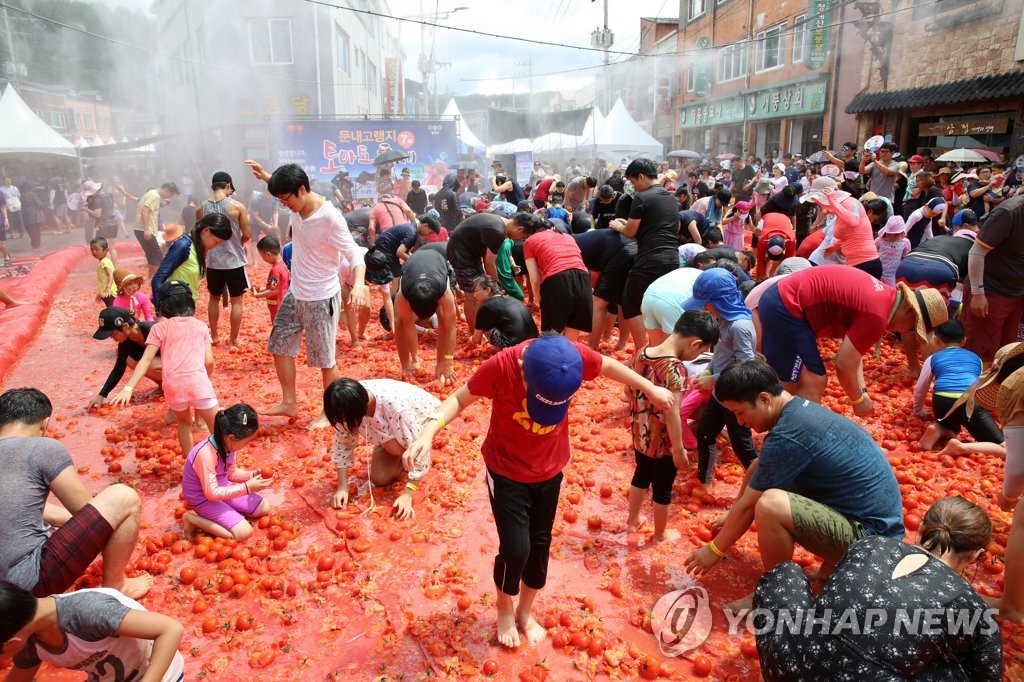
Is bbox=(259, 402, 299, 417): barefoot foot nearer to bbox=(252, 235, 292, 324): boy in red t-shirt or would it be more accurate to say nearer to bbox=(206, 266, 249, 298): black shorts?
bbox=(252, 235, 292, 324): boy in red t-shirt

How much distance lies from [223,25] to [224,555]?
1124 inches

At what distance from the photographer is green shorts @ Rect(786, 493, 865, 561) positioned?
3.26m

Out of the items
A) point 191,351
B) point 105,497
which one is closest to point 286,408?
point 191,351

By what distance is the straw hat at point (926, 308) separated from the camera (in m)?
4.37

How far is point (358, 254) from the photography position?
5.64 metres

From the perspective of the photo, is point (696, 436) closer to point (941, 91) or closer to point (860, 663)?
point (860, 663)

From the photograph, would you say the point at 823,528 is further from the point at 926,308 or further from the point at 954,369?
the point at 954,369

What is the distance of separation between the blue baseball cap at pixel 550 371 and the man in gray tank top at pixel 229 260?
614cm

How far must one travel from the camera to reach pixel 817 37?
23625 mm

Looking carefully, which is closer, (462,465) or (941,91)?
(462,465)

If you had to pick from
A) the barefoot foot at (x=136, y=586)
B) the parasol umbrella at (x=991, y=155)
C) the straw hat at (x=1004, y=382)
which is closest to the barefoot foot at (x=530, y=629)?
the barefoot foot at (x=136, y=586)

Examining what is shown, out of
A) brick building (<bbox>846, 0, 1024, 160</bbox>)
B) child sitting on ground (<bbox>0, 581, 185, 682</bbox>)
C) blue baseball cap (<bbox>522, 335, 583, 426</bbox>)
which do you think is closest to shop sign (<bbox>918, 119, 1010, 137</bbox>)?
brick building (<bbox>846, 0, 1024, 160</bbox>)

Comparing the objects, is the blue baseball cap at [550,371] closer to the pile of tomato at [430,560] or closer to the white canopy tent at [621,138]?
the pile of tomato at [430,560]

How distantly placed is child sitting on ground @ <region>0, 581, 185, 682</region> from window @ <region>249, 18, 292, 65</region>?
93.2 ft
